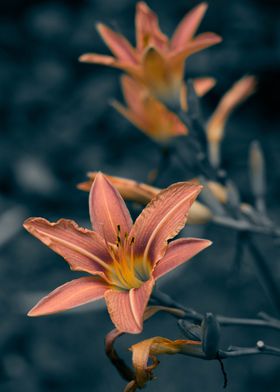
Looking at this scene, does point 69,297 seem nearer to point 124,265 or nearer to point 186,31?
point 124,265

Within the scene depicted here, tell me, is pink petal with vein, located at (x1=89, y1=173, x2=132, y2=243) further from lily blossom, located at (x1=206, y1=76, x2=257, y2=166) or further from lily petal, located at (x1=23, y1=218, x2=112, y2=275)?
lily blossom, located at (x1=206, y1=76, x2=257, y2=166)

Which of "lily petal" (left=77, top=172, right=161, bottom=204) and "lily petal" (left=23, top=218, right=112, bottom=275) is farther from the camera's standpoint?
"lily petal" (left=77, top=172, right=161, bottom=204)

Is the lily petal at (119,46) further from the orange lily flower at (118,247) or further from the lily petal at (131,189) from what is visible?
the orange lily flower at (118,247)

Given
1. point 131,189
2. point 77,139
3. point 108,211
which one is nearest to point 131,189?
point 131,189

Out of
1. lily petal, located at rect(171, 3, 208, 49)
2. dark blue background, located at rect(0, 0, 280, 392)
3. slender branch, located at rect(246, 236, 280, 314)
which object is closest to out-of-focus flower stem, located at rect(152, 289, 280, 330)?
slender branch, located at rect(246, 236, 280, 314)

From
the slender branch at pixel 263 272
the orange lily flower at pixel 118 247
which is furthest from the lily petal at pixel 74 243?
the slender branch at pixel 263 272

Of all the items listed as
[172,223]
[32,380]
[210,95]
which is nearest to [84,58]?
[172,223]

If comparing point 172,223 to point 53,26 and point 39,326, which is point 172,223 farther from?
point 53,26
